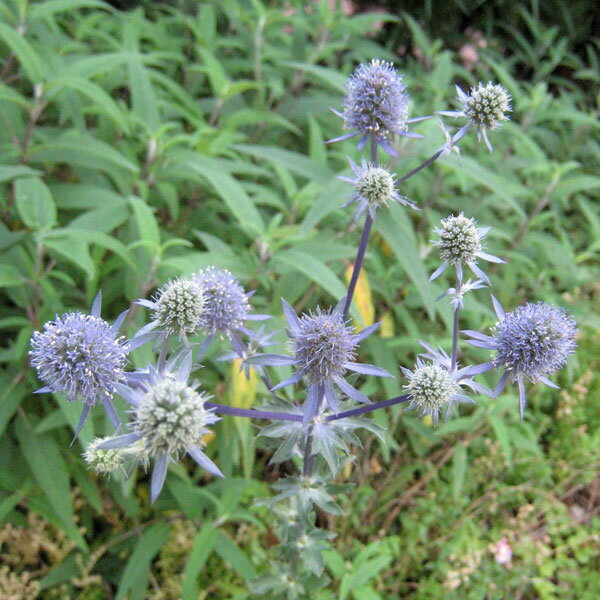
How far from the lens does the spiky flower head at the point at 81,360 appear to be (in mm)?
1418

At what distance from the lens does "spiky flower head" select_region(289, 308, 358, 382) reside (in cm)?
152

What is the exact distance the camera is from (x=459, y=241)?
1590 mm

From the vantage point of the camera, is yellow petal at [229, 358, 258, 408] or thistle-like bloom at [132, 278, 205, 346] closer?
thistle-like bloom at [132, 278, 205, 346]

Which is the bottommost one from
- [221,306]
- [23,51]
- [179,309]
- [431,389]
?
[431,389]

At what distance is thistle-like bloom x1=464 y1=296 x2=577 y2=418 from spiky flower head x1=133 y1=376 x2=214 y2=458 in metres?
0.73

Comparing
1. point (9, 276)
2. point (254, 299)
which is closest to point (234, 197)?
point (254, 299)

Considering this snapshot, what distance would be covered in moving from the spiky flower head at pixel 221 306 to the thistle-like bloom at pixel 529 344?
2.20ft

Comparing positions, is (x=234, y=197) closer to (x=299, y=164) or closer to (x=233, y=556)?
(x=299, y=164)

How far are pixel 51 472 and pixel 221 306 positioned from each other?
4.63 feet

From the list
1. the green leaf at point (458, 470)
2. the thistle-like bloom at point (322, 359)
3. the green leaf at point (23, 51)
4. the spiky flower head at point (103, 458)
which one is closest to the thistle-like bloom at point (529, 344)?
the thistle-like bloom at point (322, 359)

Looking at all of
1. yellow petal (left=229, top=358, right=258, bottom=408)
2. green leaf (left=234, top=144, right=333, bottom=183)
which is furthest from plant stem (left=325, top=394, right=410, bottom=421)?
green leaf (left=234, top=144, right=333, bottom=183)

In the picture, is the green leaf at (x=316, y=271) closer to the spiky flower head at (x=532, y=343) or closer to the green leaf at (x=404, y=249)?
the green leaf at (x=404, y=249)

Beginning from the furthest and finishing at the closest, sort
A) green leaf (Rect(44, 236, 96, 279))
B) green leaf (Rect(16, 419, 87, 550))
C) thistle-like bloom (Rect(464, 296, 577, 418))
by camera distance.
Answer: green leaf (Rect(16, 419, 87, 550)) → green leaf (Rect(44, 236, 96, 279)) → thistle-like bloom (Rect(464, 296, 577, 418))

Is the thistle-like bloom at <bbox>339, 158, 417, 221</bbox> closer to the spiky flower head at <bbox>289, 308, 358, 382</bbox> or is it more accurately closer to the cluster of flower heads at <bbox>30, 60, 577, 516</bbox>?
A: the cluster of flower heads at <bbox>30, 60, 577, 516</bbox>
